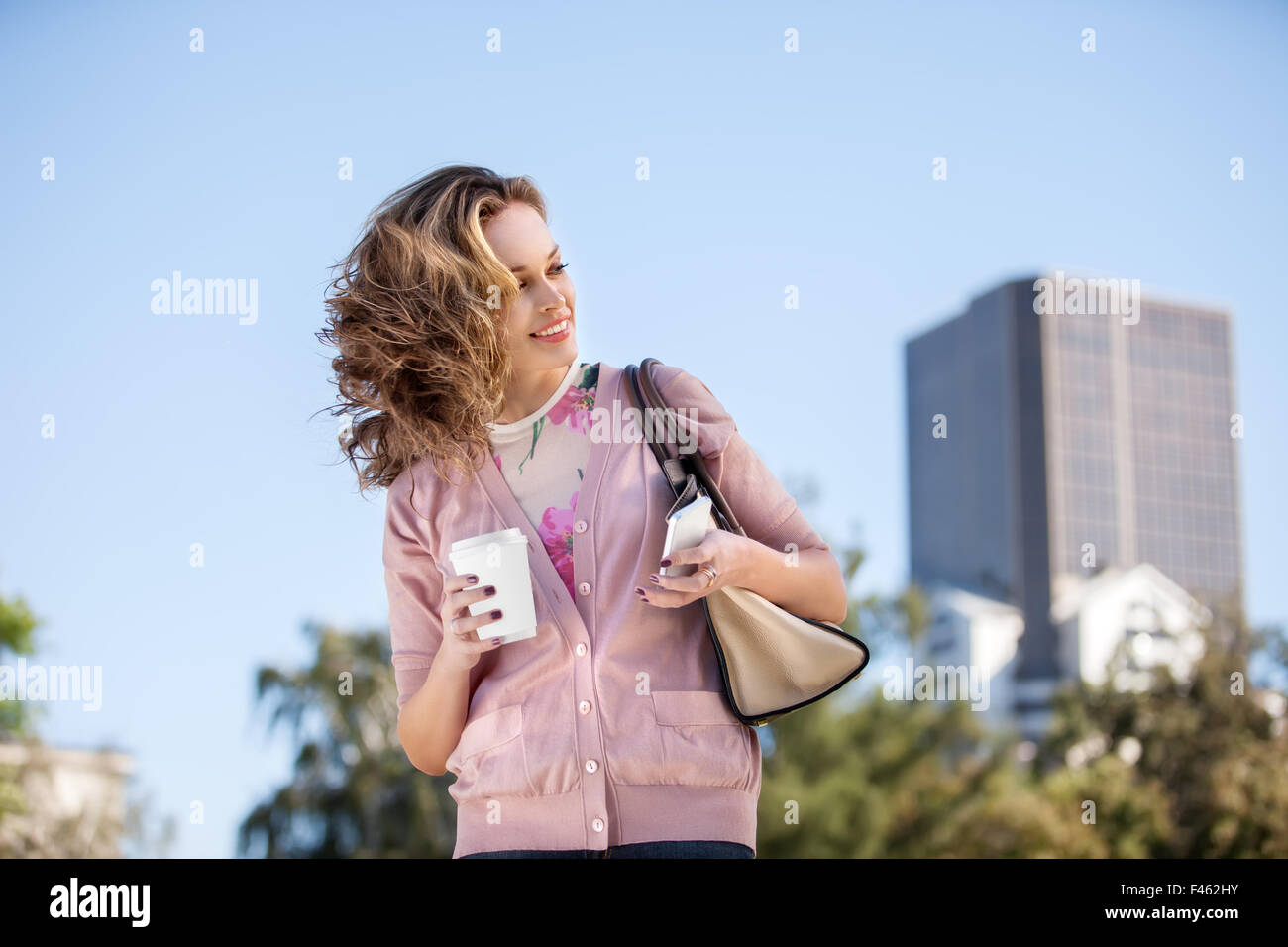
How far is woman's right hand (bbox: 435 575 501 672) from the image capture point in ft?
7.32

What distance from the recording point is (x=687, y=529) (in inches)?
86.5

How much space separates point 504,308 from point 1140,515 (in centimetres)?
9640

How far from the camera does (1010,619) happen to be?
85312 mm

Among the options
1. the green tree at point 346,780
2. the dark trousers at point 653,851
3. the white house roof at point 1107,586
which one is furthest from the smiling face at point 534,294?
the white house roof at point 1107,586

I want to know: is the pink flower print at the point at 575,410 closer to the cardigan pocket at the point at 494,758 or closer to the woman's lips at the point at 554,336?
the woman's lips at the point at 554,336

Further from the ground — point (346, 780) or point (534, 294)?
point (534, 294)

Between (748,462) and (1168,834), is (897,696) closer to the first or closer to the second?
(1168,834)

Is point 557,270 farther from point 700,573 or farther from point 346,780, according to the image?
point 346,780

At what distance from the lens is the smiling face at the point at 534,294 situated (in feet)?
8.29

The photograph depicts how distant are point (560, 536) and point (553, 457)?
0.55 ft

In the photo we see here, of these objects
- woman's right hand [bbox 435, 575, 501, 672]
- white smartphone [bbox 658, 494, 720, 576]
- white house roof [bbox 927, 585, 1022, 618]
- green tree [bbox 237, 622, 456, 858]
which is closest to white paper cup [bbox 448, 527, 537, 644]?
woman's right hand [bbox 435, 575, 501, 672]

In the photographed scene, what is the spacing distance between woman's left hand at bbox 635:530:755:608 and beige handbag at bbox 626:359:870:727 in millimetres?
89

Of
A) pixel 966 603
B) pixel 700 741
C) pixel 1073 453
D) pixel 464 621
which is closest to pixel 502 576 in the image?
pixel 464 621

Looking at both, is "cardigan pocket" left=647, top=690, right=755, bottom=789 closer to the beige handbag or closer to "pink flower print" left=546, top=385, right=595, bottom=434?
the beige handbag
